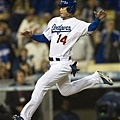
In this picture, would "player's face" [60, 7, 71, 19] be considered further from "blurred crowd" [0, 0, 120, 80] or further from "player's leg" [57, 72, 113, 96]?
"blurred crowd" [0, 0, 120, 80]

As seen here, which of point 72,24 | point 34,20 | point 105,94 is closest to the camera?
point 72,24

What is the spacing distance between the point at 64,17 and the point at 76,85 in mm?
1177

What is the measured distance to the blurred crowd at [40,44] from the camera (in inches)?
635

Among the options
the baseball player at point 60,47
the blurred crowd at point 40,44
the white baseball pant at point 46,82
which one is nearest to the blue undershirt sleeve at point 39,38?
the baseball player at point 60,47

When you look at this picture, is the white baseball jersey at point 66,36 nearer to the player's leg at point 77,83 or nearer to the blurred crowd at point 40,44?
the player's leg at point 77,83

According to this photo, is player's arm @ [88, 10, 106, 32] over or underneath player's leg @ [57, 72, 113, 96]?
over

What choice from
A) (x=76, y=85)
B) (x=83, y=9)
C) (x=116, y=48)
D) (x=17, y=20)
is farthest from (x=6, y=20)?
(x=76, y=85)

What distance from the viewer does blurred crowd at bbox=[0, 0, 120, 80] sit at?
52.9 feet

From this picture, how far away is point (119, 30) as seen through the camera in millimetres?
18000

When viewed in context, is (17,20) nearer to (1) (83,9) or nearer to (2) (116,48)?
(1) (83,9)

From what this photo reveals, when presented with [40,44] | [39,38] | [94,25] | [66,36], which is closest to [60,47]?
[66,36]

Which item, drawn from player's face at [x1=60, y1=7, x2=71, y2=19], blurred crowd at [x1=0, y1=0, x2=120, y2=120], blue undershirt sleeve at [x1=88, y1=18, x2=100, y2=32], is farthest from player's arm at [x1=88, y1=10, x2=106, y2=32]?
blurred crowd at [x1=0, y1=0, x2=120, y2=120]

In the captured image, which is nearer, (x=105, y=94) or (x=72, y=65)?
(x=72, y=65)

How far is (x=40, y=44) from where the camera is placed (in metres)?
16.4
